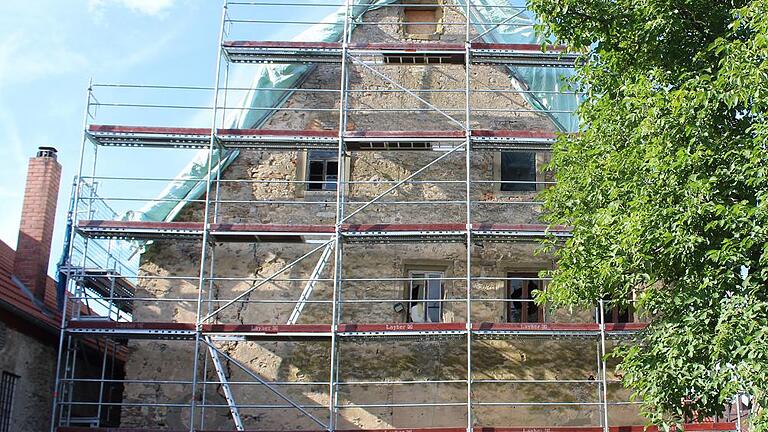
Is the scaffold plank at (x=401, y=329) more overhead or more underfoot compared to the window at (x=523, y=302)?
more underfoot

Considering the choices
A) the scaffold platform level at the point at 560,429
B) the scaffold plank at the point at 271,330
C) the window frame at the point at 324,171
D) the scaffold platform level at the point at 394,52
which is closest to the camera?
the scaffold platform level at the point at 560,429

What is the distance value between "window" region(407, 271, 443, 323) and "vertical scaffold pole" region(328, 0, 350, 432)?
1.40m

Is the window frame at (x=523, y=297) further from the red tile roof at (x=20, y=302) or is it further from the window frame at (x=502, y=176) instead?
the red tile roof at (x=20, y=302)

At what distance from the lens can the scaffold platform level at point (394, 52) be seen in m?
18.9

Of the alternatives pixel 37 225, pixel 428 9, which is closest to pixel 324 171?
pixel 428 9

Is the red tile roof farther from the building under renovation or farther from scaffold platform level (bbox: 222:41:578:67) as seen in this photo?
scaffold platform level (bbox: 222:41:578:67)

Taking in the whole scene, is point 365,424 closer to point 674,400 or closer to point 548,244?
point 548,244

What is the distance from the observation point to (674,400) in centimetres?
1266

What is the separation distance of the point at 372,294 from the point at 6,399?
6.26 m

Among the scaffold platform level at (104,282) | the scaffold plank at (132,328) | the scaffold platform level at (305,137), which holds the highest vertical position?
the scaffold platform level at (305,137)

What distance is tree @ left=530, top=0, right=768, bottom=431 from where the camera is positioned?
39.3 ft

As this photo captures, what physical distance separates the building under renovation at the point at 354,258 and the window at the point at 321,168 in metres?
0.04

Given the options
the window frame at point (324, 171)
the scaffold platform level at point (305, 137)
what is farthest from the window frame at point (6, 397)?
the window frame at point (324, 171)

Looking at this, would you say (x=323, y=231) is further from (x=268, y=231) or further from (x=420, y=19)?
(x=420, y=19)
